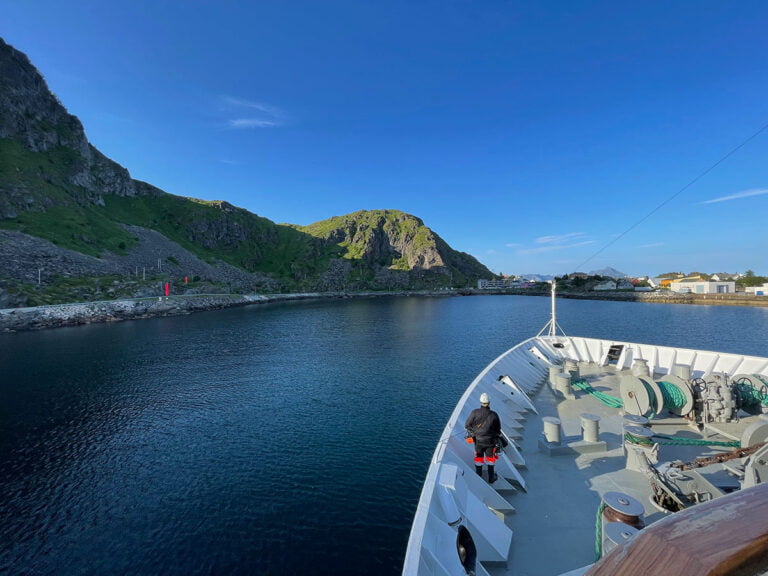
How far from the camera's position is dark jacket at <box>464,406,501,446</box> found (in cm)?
1079

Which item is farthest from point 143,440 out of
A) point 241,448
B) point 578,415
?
point 578,415

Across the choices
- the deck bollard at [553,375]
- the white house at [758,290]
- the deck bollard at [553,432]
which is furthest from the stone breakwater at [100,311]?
the white house at [758,290]

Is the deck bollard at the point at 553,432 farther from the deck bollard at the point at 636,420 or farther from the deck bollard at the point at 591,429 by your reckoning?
the deck bollard at the point at 636,420

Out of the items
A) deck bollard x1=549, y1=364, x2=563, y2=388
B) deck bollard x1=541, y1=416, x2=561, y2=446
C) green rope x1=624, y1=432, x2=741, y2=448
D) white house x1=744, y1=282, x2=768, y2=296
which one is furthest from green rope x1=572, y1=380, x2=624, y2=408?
white house x1=744, y1=282, x2=768, y2=296

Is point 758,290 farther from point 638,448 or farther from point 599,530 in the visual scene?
point 599,530

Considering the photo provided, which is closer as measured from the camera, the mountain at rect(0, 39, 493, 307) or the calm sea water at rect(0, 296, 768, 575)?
the calm sea water at rect(0, 296, 768, 575)

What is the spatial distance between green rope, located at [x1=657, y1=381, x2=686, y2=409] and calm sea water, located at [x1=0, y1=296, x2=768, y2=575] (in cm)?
1284

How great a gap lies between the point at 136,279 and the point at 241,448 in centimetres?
12407

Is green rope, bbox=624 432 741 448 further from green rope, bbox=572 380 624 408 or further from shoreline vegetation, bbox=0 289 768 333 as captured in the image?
shoreline vegetation, bbox=0 289 768 333

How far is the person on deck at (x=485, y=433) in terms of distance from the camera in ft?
35.4

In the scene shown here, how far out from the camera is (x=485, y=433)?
10.8m

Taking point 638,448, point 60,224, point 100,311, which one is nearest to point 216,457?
point 638,448

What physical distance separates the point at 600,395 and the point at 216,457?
23.3 metres

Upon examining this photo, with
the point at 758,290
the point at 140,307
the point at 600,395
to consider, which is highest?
the point at 758,290
